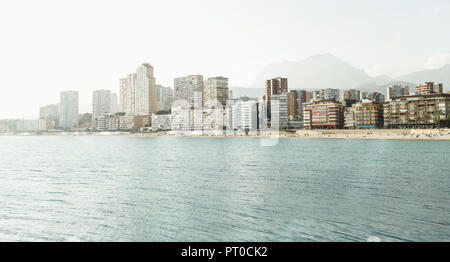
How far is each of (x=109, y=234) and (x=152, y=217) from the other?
2934mm

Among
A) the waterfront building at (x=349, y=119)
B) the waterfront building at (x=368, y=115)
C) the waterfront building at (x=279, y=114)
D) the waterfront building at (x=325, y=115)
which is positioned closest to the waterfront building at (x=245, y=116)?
the waterfront building at (x=279, y=114)

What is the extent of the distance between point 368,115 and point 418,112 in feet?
57.8

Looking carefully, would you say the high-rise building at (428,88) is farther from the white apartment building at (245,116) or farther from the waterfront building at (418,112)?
the white apartment building at (245,116)

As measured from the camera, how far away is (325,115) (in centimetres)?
15462

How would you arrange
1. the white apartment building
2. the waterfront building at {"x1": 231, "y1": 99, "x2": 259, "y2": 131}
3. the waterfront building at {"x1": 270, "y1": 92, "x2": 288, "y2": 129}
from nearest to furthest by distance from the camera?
the waterfront building at {"x1": 270, "y1": 92, "x2": 288, "y2": 129}
the waterfront building at {"x1": 231, "y1": 99, "x2": 259, "y2": 131}
the white apartment building

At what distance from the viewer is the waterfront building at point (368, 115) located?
140 meters

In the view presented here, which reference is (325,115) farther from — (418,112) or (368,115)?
(418,112)

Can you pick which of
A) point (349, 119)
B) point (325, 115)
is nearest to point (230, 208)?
point (349, 119)

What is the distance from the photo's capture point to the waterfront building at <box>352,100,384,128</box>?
140m

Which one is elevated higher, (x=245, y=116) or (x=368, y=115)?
(x=245, y=116)

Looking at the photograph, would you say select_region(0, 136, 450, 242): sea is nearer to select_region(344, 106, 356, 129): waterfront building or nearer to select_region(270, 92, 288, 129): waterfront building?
select_region(344, 106, 356, 129): waterfront building

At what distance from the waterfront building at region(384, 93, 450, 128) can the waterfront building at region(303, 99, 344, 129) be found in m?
20.2

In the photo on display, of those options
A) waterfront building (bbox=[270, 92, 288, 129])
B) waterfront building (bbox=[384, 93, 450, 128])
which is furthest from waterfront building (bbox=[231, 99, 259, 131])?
waterfront building (bbox=[384, 93, 450, 128])
